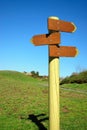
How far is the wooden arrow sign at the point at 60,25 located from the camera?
7.52m

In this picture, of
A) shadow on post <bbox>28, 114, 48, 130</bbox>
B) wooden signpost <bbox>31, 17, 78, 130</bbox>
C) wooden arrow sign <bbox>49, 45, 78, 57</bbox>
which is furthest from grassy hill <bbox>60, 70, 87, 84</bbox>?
wooden signpost <bbox>31, 17, 78, 130</bbox>

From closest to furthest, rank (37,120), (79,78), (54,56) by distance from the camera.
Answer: (54,56)
(37,120)
(79,78)

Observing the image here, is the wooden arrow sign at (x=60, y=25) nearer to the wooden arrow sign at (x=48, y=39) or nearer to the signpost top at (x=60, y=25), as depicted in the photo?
the signpost top at (x=60, y=25)

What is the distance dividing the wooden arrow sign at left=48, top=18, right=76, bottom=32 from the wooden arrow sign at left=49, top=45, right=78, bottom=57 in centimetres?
48

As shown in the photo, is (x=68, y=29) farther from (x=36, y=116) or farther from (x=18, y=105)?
(x=18, y=105)

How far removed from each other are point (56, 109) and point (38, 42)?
6.21ft

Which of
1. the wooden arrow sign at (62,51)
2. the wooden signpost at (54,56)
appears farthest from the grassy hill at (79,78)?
the wooden signpost at (54,56)

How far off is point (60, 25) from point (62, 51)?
0.71m

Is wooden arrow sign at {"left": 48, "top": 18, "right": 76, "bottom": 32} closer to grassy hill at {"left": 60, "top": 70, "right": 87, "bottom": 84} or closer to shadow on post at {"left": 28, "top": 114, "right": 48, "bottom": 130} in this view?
shadow on post at {"left": 28, "top": 114, "right": 48, "bottom": 130}

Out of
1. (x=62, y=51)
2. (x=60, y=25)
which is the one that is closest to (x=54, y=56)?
(x=62, y=51)

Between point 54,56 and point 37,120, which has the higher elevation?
point 54,56

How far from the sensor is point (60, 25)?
7.66m

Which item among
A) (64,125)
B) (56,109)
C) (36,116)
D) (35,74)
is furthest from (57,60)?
(35,74)

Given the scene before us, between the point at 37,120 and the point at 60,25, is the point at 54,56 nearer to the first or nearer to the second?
the point at 60,25
